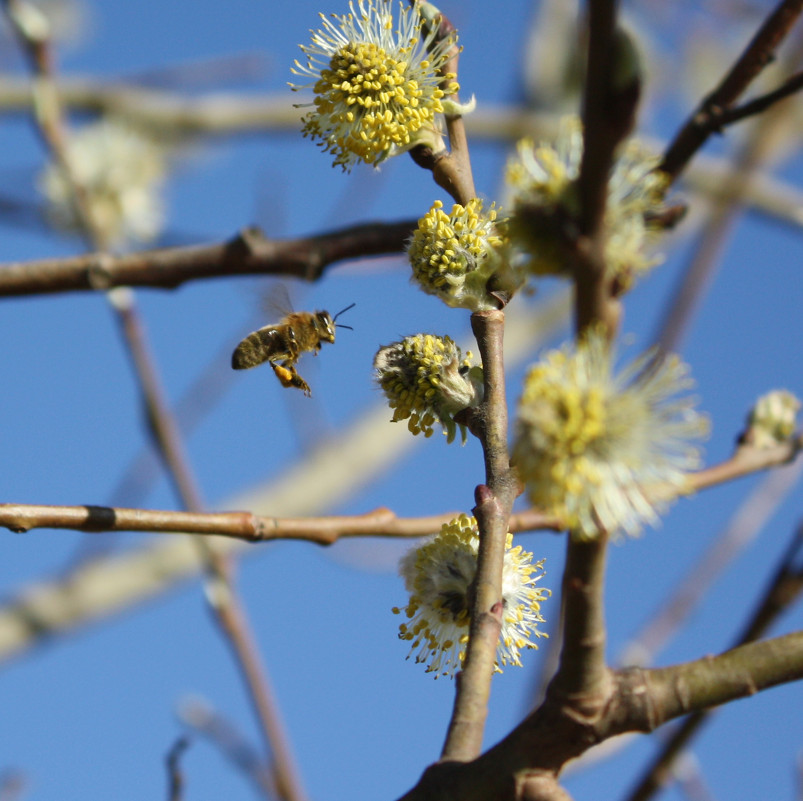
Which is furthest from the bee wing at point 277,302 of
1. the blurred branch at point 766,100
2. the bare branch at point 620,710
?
the bare branch at point 620,710

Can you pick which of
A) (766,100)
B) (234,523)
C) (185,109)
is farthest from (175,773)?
(185,109)

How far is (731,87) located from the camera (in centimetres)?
150

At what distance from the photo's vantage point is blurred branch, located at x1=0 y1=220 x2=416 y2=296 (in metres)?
1.89

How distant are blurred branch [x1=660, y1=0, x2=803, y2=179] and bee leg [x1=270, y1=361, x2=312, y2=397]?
64 centimetres

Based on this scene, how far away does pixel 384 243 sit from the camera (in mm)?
1984

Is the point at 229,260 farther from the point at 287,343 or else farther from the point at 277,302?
the point at 287,343

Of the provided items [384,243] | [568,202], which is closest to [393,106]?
[568,202]

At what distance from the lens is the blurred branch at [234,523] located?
41.9 inches

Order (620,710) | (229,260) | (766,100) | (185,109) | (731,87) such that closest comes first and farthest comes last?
(620,710)
(766,100)
(731,87)
(229,260)
(185,109)

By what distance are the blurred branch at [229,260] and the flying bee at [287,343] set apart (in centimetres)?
38

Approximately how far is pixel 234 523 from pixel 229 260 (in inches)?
35.7

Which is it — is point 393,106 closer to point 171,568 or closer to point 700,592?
point 700,592

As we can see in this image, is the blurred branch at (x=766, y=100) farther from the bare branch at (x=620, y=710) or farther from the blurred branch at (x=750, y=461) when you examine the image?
the bare branch at (x=620, y=710)

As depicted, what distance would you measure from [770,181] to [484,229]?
14.8 feet
